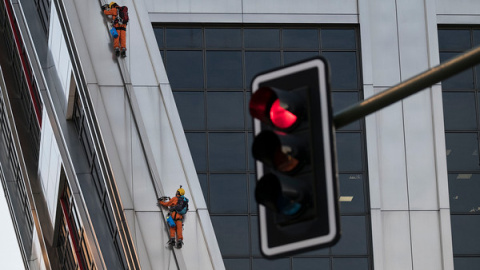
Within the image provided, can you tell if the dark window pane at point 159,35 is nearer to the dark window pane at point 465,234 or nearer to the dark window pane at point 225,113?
the dark window pane at point 225,113

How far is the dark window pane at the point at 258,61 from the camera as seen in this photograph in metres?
37.2

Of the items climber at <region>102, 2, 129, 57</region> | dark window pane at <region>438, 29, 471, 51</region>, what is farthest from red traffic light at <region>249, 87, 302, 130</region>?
dark window pane at <region>438, 29, 471, 51</region>

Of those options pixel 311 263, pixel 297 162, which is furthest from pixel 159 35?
pixel 297 162

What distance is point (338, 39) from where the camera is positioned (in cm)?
3753

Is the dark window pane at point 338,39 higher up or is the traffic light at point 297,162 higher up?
the dark window pane at point 338,39

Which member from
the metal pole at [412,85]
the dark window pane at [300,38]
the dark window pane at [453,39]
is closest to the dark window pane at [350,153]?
the dark window pane at [300,38]

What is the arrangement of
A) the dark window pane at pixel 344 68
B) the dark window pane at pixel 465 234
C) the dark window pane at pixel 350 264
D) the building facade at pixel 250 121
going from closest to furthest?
1. the building facade at pixel 250 121
2. the dark window pane at pixel 465 234
3. the dark window pane at pixel 350 264
4. the dark window pane at pixel 344 68

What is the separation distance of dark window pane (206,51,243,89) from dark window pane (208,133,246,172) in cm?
175

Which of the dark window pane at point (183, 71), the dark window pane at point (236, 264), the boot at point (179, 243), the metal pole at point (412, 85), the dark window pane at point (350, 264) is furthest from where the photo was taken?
the dark window pane at point (183, 71)

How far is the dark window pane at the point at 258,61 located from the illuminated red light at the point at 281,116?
100ft

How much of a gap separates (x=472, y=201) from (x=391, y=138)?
342 cm

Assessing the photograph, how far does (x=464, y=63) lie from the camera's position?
6434 mm

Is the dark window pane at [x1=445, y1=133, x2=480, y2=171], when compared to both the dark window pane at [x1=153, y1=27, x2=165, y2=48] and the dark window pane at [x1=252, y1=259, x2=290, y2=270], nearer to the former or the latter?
the dark window pane at [x1=252, y1=259, x2=290, y2=270]

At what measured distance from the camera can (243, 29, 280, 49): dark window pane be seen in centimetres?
3744
